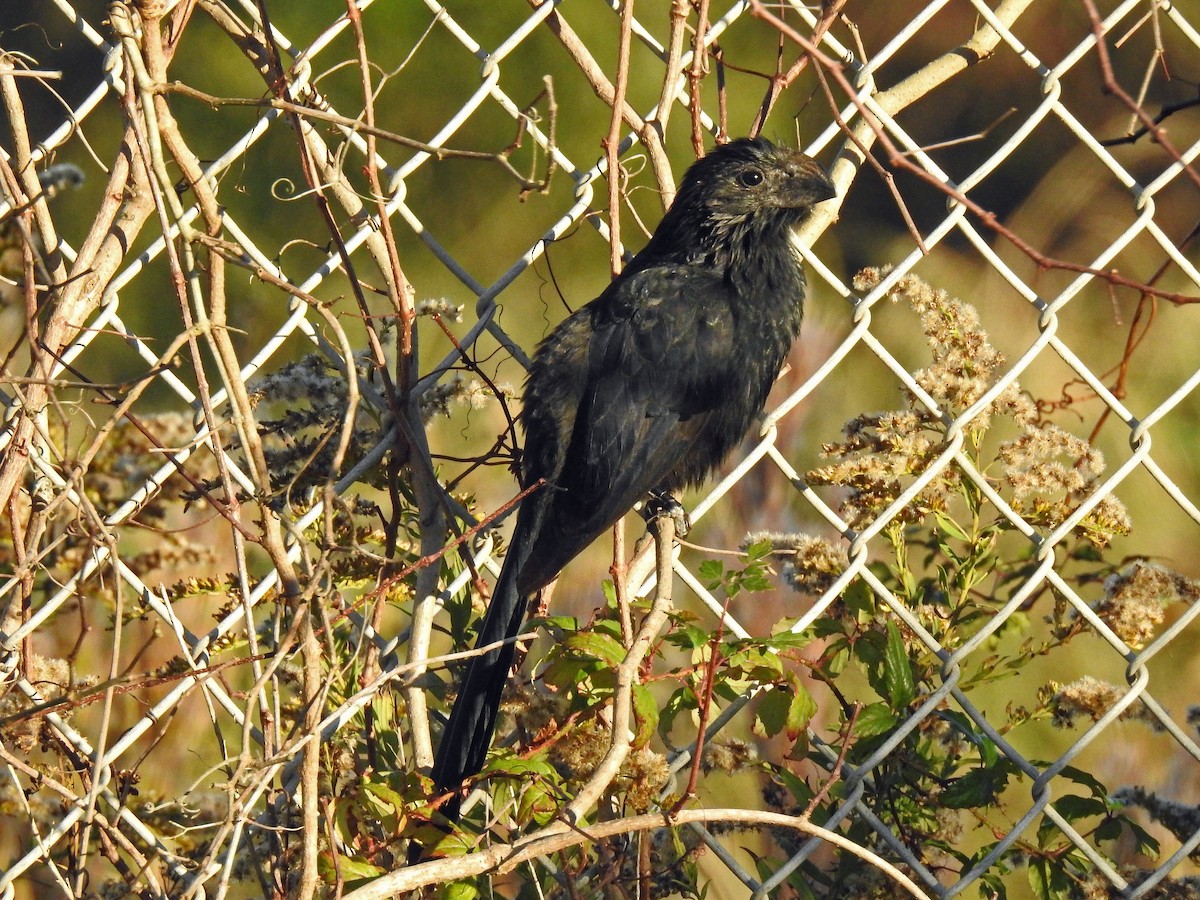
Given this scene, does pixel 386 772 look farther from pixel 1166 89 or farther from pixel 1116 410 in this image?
pixel 1166 89

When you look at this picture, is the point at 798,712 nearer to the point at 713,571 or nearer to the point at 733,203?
the point at 713,571

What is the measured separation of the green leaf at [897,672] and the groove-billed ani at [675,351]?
57cm

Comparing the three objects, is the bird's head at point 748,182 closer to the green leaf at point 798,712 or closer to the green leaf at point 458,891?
the green leaf at point 798,712

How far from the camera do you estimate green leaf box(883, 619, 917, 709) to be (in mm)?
2074

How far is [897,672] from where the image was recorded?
2.08 meters

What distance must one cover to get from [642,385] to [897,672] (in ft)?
2.49

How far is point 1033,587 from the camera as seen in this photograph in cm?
218

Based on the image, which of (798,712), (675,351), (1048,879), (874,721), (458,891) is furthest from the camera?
(675,351)

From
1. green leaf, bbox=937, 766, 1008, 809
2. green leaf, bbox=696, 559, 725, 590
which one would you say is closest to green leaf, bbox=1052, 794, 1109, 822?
green leaf, bbox=937, 766, 1008, 809

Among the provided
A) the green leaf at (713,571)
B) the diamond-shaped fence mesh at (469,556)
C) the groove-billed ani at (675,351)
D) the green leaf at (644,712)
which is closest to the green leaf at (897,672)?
the diamond-shaped fence mesh at (469,556)

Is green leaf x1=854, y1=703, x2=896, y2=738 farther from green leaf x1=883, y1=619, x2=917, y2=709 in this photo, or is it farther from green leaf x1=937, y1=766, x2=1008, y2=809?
green leaf x1=937, y1=766, x2=1008, y2=809

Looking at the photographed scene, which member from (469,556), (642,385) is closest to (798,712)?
(469,556)

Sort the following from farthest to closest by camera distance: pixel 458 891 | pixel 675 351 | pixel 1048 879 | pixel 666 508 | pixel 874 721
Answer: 1. pixel 666 508
2. pixel 675 351
3. pixel 1048 879
4. pixel 874 721
5. pixel 458 891

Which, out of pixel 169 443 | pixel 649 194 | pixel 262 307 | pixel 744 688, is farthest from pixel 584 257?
pixel 744 688
